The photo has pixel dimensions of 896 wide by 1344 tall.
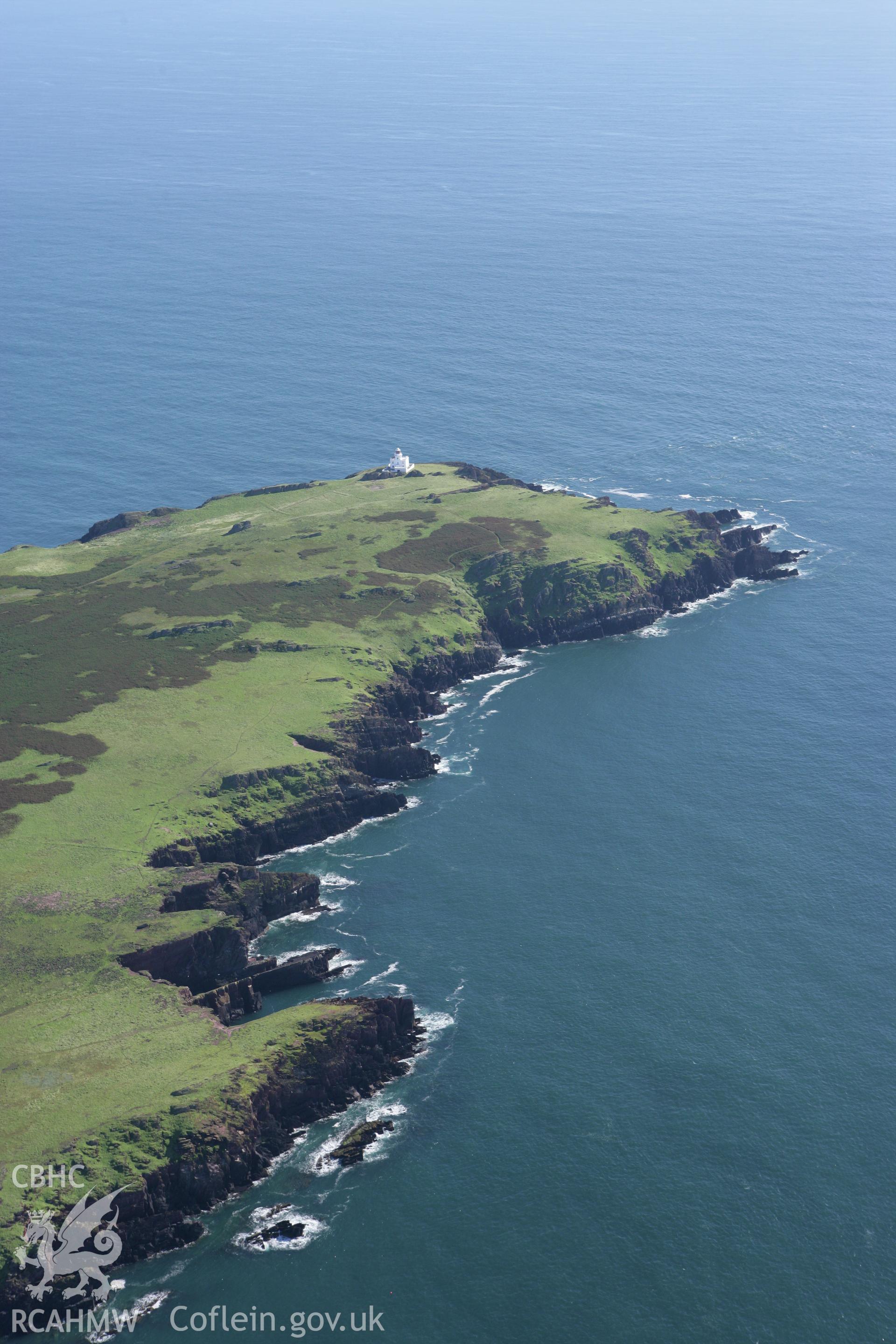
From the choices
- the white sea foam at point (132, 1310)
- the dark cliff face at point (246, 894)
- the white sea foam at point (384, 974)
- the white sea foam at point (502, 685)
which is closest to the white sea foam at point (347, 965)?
the white sea foam at point (384, 974)

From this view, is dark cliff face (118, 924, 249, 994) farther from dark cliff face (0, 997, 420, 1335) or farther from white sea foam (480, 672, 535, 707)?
white sea foam (480, 672, 535, 707)

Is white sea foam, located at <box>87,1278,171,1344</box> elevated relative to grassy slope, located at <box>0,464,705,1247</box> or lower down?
lower down

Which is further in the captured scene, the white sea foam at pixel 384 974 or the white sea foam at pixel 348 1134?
the white sea foam at pixel 384 974

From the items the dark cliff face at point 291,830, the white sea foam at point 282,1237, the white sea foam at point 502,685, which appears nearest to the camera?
the white sea foam at point 282,1237

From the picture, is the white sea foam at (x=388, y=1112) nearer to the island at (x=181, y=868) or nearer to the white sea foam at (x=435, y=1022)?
the island at (x=181, y=868)

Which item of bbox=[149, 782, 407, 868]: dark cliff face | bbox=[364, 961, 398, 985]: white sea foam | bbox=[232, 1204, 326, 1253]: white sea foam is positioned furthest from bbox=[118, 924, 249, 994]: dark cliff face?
bbox=[232, 1204, 326, 1253]: white sea foam

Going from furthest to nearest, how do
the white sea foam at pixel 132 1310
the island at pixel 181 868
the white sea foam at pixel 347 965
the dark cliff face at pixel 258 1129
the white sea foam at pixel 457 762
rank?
the white sea foam at pixel 457 762, the white sea foam at pixel 347 965, the island at pixel 181 868, the dark cliff face at pixel 258 1129, the white sea foam at pixel 132 1310
